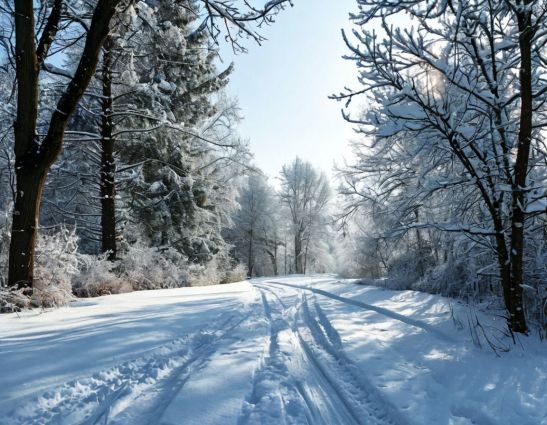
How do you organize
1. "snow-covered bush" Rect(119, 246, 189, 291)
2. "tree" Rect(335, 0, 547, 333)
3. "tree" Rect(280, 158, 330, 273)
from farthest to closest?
"tree" Rect(280, 158, 330, 273) < "snow-covered bush" Rect(119, 246, 189, 291) < "tree" Rect(335, 0, 547, 333)

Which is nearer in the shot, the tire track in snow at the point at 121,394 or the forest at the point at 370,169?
the tire track in snow at the point at 121,394

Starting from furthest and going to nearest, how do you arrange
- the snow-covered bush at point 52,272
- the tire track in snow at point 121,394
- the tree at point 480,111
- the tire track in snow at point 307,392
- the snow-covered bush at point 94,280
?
the snow-covered bush at point 94,280
the snow-covered bush at point 52,272
the tree at point 480,111
the tire track in snow at point 307,392
the tire track in snow at point 121,394

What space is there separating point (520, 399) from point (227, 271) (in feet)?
61.8

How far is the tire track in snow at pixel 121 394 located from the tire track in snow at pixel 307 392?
0.70 meters

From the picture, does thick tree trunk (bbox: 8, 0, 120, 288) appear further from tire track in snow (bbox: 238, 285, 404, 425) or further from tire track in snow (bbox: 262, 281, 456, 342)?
tire track in snow (bbox: 262, 281, 456, 342)

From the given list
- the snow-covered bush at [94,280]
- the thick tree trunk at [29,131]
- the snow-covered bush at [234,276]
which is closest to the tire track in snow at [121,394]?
the thick tree trunk at [29,131]

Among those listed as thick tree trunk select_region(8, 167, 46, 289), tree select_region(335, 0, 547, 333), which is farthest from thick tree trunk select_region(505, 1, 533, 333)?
thick tree trunk select_region(8, 167, 46, 289)

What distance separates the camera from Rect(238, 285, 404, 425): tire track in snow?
2.62m

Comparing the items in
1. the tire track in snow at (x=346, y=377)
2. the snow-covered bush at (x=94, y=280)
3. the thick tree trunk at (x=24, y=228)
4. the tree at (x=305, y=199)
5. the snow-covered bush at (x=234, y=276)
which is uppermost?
the tree at (x=305, y=199)

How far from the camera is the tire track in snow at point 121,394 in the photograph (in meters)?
2.49

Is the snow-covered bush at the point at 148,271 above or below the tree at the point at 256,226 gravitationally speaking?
below

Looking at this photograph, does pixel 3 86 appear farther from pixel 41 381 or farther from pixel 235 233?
pixel 235 233

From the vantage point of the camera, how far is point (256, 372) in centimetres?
350

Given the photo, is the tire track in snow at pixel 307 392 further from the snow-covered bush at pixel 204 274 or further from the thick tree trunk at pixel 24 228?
the snow-covered bush at pixel 204 274
